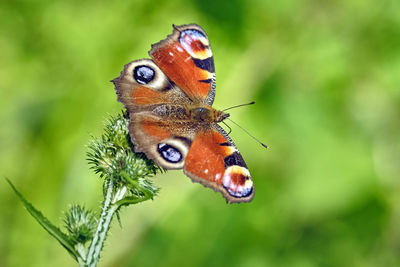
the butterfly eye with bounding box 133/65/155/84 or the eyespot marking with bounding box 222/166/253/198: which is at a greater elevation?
the butterfly eye with bounding box 133/65/155/84

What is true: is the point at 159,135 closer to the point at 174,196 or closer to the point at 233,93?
the point at 174,196

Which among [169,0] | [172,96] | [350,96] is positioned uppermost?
[350,96]

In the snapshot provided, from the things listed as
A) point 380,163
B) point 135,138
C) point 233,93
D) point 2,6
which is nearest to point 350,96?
point 380,163

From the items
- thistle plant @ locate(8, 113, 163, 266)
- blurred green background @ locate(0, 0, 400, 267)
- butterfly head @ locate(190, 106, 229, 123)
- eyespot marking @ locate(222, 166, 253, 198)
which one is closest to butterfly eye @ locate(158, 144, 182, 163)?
thistle plant @ locate(8, 113, 163, 266)

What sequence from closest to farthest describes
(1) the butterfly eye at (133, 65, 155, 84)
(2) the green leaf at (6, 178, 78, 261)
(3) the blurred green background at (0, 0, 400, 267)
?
(2) the green leaf at (6, 178, 78, 261) → (1) the butterfly eye at (133, 65, 155, 84) → (3) the blurred green background at (0, 0, 400, 267)

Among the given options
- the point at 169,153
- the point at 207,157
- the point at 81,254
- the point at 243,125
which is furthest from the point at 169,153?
the point at 243,125

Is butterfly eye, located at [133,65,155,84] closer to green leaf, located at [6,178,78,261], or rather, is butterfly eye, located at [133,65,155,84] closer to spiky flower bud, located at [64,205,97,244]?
spiky flower bud, located at [64,205,97,244]
